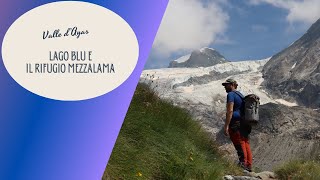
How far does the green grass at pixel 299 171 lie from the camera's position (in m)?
7.79

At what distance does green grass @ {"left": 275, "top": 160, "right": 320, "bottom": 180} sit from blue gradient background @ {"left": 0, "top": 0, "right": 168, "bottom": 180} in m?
6.04

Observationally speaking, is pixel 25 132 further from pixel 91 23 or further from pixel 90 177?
pixel 91 23

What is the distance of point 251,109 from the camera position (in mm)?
8039

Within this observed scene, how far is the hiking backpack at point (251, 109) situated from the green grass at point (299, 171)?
3.50ft

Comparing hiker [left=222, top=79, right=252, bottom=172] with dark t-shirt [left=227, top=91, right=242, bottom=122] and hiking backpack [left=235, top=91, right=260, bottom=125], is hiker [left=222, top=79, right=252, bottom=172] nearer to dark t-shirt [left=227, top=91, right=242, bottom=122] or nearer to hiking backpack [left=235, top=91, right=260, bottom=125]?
dark t-shirt [left=227, top=91, right=242, bottom=122]

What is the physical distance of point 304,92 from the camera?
197 m

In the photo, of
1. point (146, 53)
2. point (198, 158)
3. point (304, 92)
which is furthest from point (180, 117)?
point (304, 92)

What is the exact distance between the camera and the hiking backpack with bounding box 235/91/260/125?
8.03 metres

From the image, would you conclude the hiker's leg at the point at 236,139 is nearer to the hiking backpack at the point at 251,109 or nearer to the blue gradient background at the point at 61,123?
the hiking backpack at the point at 251,109

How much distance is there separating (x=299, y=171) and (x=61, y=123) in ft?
22.4

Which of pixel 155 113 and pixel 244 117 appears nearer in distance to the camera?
pixel 155 113

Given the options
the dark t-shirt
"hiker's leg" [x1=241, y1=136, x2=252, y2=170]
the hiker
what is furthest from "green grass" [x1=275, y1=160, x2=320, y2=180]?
the dark t-shirt

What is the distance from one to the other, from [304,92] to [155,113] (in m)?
198

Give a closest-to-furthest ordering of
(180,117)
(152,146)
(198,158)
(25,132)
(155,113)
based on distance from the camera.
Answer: (25,132) < (152,146) < (198,158) < (155,113) < (180,117)
